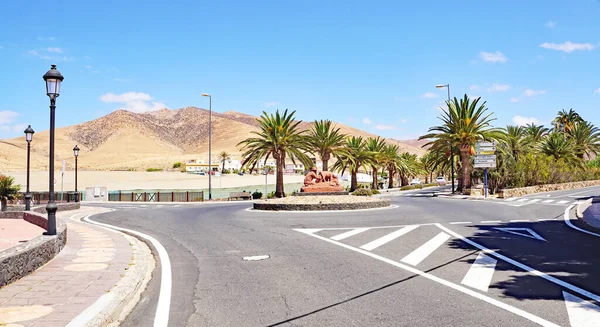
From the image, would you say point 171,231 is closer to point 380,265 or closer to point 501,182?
point 380,265

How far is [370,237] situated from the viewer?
1365 cm

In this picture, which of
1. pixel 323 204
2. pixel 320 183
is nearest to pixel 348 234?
pixel 323 204

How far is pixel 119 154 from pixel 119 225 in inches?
6434

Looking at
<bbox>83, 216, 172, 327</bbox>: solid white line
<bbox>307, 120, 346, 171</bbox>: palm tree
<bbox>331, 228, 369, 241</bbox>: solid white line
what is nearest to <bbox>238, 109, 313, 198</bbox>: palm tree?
<bbox>307, 120, 346, 171</bbox>: palm tree

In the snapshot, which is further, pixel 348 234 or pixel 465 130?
pixel 465 130

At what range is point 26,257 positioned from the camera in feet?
26.1

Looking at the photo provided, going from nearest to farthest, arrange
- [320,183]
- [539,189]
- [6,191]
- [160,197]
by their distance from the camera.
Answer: [6,191], [320,183], [539,189], [160,197]

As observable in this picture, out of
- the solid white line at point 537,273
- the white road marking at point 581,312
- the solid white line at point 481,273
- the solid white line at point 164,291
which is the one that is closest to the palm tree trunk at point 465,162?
the solid white line at point 537,273

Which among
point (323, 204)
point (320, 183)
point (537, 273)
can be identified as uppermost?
point (320, 183)

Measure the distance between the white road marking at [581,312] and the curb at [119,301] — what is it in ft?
17.9

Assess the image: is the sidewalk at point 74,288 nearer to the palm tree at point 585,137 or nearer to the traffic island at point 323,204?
the traffic island at point 323,204

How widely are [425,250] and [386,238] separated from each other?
2.25m

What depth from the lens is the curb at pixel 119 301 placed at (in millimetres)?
5535

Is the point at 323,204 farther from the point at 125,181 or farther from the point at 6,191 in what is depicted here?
the point at 125,181
